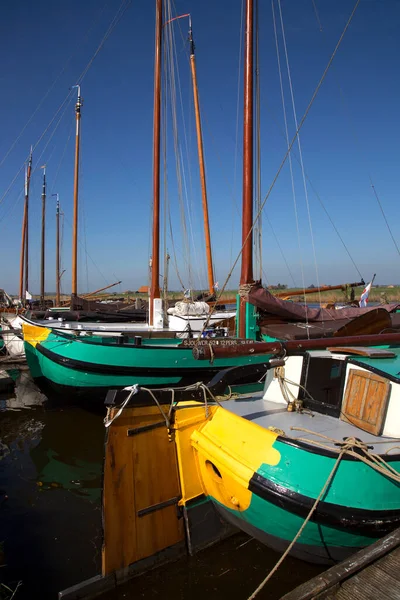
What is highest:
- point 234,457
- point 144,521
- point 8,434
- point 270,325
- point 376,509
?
point 270,325

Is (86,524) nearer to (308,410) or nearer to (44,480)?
(44,480)

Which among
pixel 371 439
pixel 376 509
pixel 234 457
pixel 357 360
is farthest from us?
pixel 357 360

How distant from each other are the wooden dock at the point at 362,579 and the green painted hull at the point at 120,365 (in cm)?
575

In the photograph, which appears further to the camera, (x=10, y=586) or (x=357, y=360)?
(x=357, y=360)

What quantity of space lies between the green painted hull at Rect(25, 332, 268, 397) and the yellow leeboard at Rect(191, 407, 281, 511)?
4.64 meters

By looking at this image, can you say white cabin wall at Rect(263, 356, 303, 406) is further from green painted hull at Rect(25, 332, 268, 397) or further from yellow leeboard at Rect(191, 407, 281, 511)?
green painted hull at Rect(25, 332, 268, 397)

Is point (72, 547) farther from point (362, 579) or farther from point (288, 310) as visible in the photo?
point (288, 310)

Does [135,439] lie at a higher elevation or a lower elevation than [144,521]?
higher

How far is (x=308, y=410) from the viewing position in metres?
5.45

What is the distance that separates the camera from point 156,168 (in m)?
13.7

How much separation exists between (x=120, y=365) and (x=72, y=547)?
183 inches

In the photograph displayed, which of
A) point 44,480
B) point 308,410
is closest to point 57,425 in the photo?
point 44,480

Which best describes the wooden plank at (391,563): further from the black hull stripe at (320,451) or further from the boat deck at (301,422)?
the boat deck at (301,422)

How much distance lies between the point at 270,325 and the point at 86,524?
594 centimetres
